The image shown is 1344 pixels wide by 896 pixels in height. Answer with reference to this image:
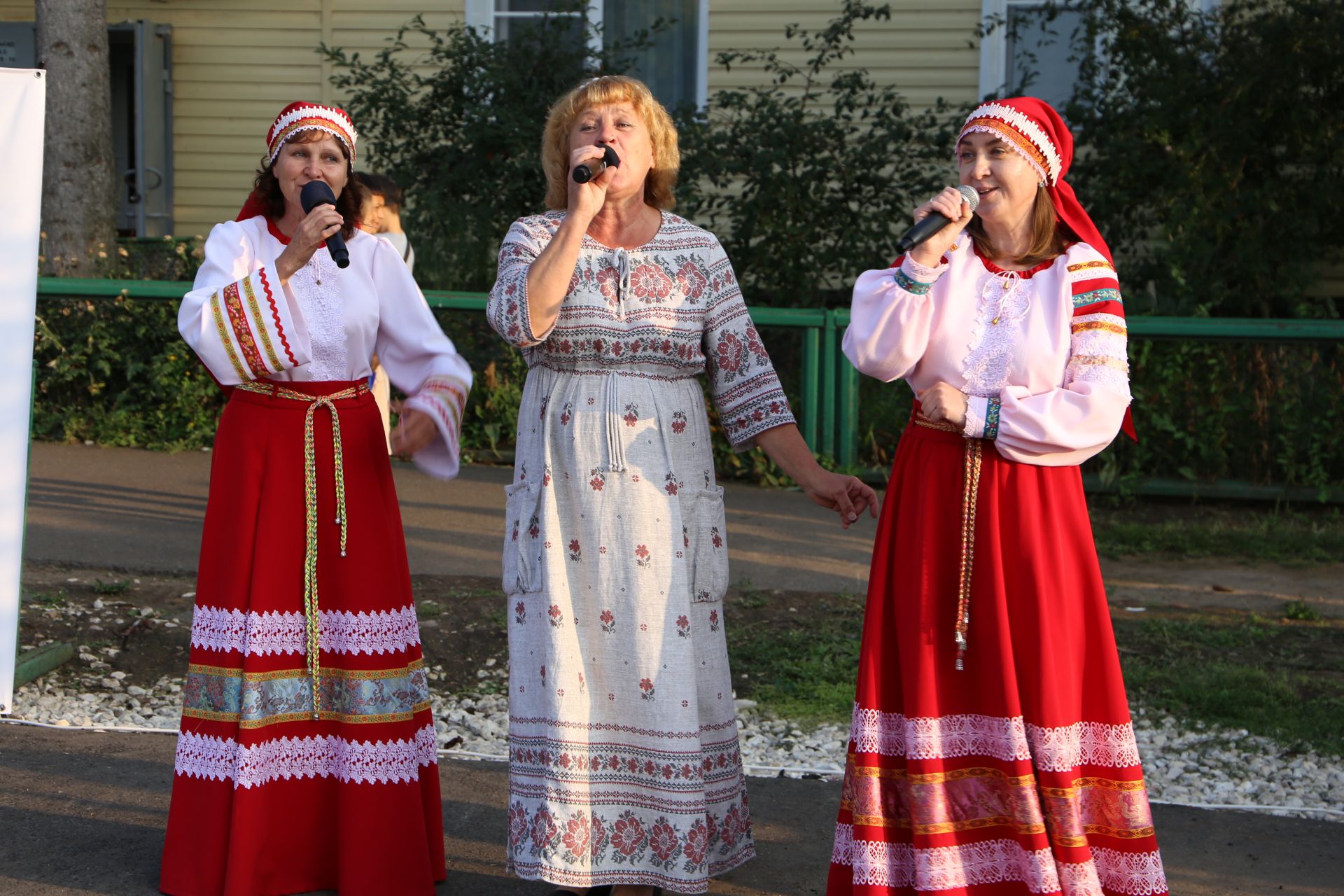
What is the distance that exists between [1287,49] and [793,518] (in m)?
4.86

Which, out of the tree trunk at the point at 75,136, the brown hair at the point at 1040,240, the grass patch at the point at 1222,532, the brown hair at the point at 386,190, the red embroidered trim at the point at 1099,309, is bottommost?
the grass patch at the point at 1222,532

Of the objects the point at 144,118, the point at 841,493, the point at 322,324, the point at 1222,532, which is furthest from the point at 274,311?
the point at 144,118

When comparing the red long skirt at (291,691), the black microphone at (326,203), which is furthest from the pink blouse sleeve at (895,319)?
the red long skirt at (291,691)

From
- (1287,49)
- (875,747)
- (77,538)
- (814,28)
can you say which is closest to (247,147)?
(814,28)

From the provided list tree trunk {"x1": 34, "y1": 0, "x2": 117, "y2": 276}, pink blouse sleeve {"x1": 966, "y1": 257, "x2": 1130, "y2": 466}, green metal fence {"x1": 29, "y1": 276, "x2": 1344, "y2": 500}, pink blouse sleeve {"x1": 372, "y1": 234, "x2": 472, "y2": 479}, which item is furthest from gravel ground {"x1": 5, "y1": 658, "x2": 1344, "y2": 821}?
tree trunk {"x1": 34, "y1": 0, "x2": 117, "y2": 276}

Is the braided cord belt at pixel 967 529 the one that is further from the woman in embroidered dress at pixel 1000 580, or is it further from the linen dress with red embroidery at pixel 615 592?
the linen dress with red embroidery at pixel 615 592

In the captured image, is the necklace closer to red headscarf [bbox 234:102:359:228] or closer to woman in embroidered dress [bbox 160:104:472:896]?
woman in embroidered dress [bbox 160:104:472:896]

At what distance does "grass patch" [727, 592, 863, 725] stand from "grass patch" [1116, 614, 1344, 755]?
111cm

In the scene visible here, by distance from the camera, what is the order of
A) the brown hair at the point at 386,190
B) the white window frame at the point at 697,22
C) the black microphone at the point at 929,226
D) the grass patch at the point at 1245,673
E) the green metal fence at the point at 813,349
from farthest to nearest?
the white window frame at the point at 697,22 → the green metal fence at the point at 813,349 → the brown hair at the point at 386,190 → the grass patch at the point at 1245,673 → the black microphone at the point at 929,226

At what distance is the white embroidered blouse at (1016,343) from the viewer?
10.9 ft

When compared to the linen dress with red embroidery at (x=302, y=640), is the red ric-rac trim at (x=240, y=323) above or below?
above

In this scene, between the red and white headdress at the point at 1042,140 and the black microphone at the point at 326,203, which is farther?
the black microphone at the point at 326,203

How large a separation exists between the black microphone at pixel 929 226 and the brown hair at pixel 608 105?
0.69 metres

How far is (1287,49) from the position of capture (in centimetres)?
988
